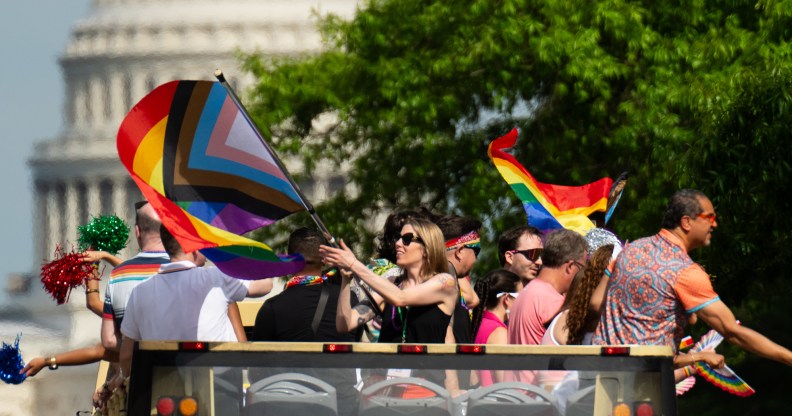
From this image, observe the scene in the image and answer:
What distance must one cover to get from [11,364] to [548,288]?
2.42 meters

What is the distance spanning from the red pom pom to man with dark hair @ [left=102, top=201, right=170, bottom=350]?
796mm

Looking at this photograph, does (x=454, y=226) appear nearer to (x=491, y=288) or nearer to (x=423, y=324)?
(x=491, y=288)

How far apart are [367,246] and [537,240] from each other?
58.3 ft

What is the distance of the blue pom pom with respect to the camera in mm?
8391

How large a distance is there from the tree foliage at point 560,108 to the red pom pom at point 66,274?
294 inches

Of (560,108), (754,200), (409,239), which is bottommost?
(409,239)

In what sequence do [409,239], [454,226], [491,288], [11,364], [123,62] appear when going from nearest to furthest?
[409,239], [11,364], [454,226], [491,288], [123,62]

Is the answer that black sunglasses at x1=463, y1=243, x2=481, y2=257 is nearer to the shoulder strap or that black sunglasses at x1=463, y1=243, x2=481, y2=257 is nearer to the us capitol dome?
the shoulder strap

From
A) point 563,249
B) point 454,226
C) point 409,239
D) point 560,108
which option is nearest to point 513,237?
point 454,226

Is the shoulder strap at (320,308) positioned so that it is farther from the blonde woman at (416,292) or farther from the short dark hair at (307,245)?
the blonde woman at (416,292)

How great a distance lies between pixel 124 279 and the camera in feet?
25.7

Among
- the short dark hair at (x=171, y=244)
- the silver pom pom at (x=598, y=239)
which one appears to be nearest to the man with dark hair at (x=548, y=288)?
the silver pom pom at (x=598, y=239)

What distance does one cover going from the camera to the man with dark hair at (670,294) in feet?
22.3

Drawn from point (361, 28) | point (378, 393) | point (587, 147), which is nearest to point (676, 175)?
point (587, 147)
